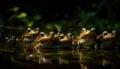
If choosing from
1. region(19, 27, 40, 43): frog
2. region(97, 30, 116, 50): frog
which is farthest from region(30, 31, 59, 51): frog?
region(97, 30, 116, 50): frog

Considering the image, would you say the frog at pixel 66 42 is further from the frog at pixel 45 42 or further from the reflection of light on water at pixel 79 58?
the reflection of light on water at pixel 79 58

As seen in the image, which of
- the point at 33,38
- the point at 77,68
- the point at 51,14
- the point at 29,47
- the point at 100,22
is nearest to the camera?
the point at 100,22

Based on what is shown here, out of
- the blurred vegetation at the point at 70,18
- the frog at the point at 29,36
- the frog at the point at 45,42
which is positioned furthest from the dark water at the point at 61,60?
the blurred vegetation at the point at 70,18

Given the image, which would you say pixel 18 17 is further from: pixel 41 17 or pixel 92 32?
pixel 92 32

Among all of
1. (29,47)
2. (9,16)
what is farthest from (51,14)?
(29,47)

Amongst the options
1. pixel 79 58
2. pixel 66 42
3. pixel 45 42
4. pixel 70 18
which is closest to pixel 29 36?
pixel 45 42

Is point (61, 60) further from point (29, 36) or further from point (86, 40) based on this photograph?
point (29, 36)

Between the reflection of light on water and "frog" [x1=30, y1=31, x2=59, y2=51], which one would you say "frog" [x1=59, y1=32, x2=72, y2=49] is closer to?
"frog" [x1=30, y1=31, x2=59, y2=51]
